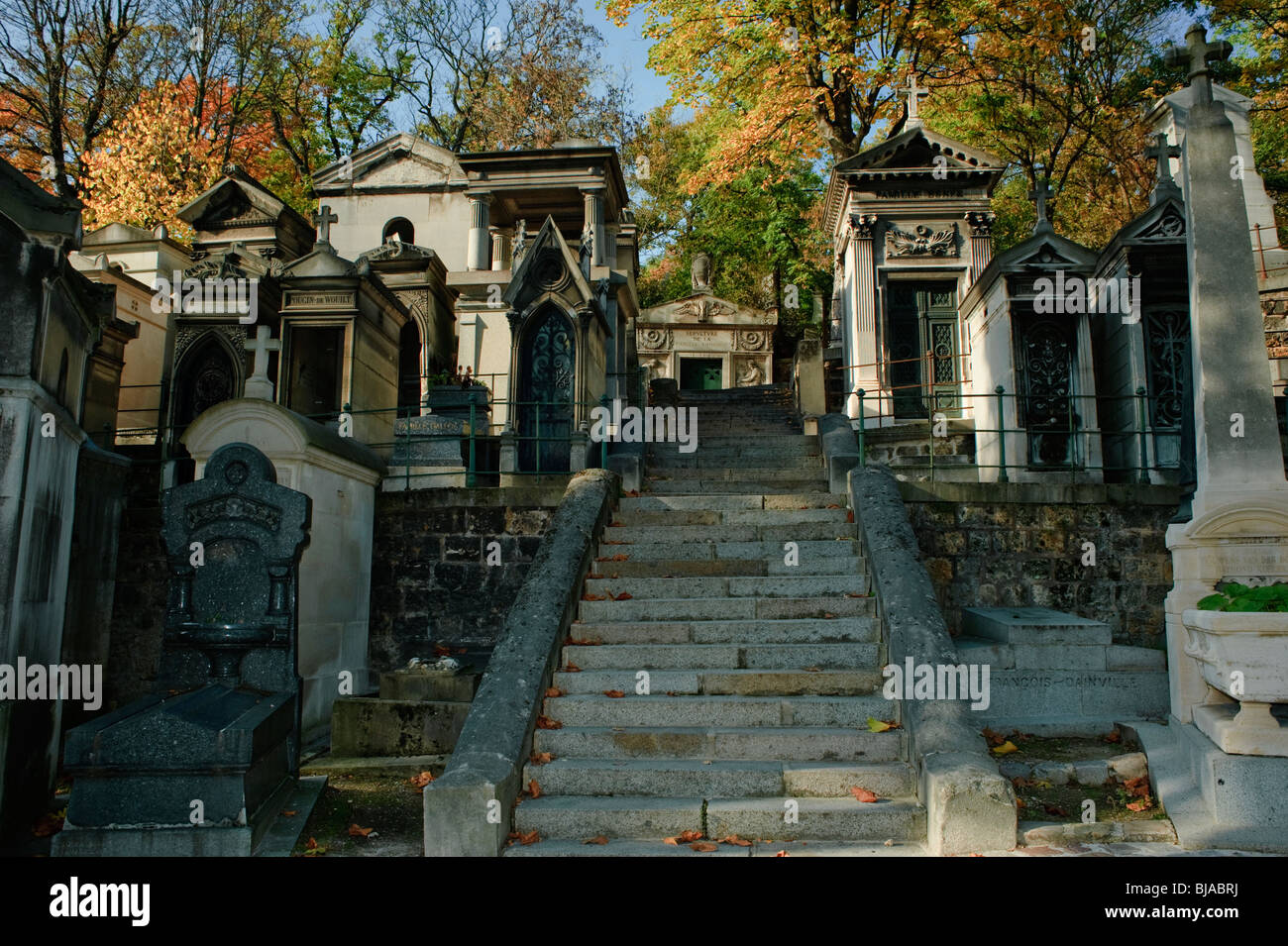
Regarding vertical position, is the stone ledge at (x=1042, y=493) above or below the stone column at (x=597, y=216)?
below

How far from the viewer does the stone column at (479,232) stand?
76.3 feet

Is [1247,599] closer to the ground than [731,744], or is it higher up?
higher up

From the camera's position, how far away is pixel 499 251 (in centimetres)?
2452

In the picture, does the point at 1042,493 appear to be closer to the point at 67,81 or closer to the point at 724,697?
the point at 724,697

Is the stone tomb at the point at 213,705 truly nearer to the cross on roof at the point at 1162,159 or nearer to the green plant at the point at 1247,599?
the green plant at the point at 1247,599

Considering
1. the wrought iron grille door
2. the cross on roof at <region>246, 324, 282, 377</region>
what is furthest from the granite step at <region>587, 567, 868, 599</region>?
the wrought iron grille door

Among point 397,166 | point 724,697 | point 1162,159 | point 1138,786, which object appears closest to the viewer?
point 1138,786

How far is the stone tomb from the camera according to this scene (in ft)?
16.4

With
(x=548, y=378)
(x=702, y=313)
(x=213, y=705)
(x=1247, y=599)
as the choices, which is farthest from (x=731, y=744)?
(x=702, y=313)

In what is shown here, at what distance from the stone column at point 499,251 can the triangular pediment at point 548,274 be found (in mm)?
12364

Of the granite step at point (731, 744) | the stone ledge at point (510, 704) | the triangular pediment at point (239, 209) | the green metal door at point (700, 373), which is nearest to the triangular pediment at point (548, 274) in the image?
the stone ledge at point (510, 704)

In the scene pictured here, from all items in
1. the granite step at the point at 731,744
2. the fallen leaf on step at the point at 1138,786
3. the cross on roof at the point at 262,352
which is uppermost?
the cross on roof at the point at 262,352

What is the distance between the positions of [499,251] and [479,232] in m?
1.14

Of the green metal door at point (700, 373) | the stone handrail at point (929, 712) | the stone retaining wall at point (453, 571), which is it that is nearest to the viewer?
the stone handrail at point (929, 712)
